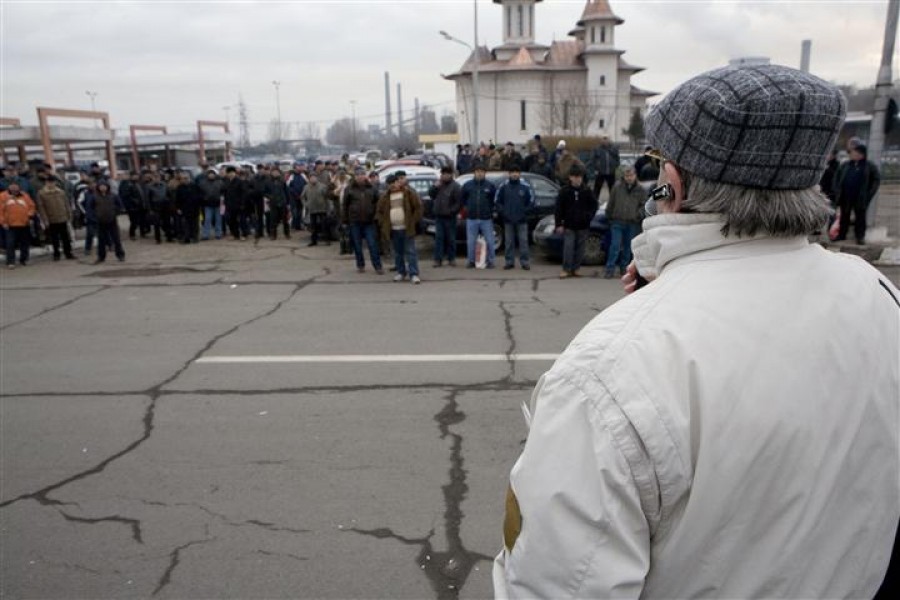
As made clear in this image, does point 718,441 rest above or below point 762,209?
below

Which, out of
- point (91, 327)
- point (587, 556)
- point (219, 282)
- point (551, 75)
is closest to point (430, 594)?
point (587, 556)

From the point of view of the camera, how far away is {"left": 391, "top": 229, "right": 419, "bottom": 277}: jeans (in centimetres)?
1137

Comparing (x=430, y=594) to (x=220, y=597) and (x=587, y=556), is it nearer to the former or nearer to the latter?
(x=220, y=597)

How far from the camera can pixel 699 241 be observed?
129 cm

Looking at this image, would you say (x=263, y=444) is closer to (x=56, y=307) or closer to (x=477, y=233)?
(x=56, y=307)

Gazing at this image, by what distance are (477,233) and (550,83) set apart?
57.6 m

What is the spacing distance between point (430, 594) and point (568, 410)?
8.06 feet

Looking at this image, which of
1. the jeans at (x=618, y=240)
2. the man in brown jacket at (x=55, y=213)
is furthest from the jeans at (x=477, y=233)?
the man in brown jacket at (x=55, y=213)

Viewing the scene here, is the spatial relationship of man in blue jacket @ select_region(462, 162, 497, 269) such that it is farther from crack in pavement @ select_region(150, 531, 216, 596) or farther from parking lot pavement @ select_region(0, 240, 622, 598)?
crack in pavement @ select_region(150, 531, 216, 596)

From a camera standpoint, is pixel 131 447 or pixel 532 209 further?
pixel 532 209

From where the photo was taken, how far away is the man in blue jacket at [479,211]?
12422 mm

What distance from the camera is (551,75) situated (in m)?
65.9

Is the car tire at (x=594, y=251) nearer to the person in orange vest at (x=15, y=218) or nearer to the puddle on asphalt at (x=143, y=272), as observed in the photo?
the puddle on asphalt at (x=143, y=272)

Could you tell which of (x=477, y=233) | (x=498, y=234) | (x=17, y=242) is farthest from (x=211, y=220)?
(x=477, y=233)
